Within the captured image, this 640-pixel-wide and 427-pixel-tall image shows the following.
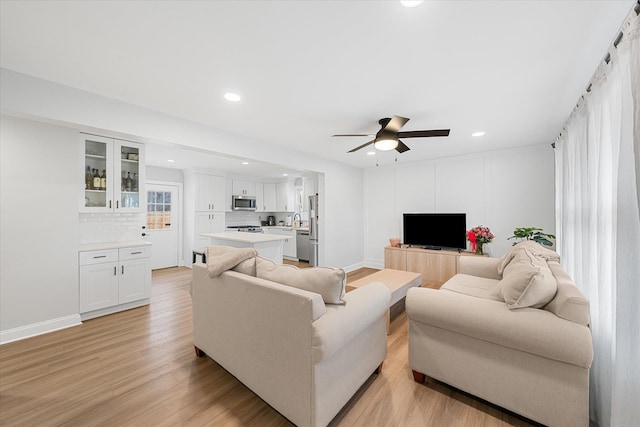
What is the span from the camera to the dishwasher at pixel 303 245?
6701mm

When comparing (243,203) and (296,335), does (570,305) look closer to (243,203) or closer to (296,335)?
(296,335)

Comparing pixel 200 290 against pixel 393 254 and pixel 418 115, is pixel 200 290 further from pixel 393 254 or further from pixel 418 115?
pixel 393 254

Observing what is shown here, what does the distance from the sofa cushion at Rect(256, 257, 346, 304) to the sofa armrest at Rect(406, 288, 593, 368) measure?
714mm

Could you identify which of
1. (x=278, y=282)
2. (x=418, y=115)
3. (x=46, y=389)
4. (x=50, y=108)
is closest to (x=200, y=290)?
(x=278, y=282)

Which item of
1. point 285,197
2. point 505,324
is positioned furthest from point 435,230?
point 285,197

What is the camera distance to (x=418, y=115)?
300cm

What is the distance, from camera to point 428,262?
495 cm

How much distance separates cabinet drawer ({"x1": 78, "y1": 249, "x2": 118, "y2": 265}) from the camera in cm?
315

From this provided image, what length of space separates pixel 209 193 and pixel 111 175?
9.94 feet

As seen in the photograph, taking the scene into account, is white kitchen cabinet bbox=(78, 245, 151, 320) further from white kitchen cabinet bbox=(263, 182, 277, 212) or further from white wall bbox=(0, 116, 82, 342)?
white kitchen cabinet bbox=(263, 182, 277, 212)

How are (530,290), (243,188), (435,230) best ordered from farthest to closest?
(243,188) → (435,230) → (530,290)

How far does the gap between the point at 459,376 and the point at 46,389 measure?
3.11 m

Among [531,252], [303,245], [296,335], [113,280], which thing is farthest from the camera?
Result: [303,245]

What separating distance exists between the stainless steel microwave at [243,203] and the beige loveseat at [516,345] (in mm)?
6104
